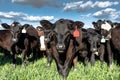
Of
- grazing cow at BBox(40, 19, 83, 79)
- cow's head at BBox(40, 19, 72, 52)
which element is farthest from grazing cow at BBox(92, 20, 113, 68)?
cow's head at BBox(40, 19, 72, 52)

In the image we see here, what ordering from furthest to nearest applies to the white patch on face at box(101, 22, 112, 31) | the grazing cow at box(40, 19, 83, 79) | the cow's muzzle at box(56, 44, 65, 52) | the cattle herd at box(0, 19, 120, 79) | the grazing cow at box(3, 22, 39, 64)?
1. the white patch on face at box(101, 22, 112, 31)
2. the grazing cow at box(3, 22, 39, 64)
3. the cattle herd at box(0, 19, 120, 79)
4. the grazing cow at box(40, 19, 83, 79)
5. the cow's muzzle at box(56, 44, 65, 52)

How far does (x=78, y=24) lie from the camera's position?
9.77 metres

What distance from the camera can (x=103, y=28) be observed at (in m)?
14.1

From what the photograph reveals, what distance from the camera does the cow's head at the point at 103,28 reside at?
1320 centimetres

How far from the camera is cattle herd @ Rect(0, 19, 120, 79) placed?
944 cm

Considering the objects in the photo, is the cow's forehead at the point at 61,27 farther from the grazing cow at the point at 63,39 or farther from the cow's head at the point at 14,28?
the cow's head at the point at 14,28

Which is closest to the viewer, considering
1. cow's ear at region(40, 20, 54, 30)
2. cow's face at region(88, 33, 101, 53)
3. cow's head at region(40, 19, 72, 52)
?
cow's head at region(40, 19, 72, 52)

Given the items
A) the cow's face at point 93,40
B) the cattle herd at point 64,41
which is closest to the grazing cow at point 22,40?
the cattle herd at point 64,41

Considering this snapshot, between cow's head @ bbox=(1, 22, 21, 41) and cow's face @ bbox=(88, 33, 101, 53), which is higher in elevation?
cow's head @ bbox=(1, 22, 21, 41)

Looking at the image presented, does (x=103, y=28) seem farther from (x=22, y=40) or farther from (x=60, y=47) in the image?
(x=60, y=47)

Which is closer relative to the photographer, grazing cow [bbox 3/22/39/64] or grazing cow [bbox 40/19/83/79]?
grazing cow [bbox 40/19/83/79]

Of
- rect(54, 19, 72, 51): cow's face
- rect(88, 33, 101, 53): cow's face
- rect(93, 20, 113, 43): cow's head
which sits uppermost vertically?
A: rect(54, 19, 72, 51): cow's face

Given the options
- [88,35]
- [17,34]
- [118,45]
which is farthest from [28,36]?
[118,45]

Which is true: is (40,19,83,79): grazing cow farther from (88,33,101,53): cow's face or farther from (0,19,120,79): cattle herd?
(88,33,101,53): cow's face
